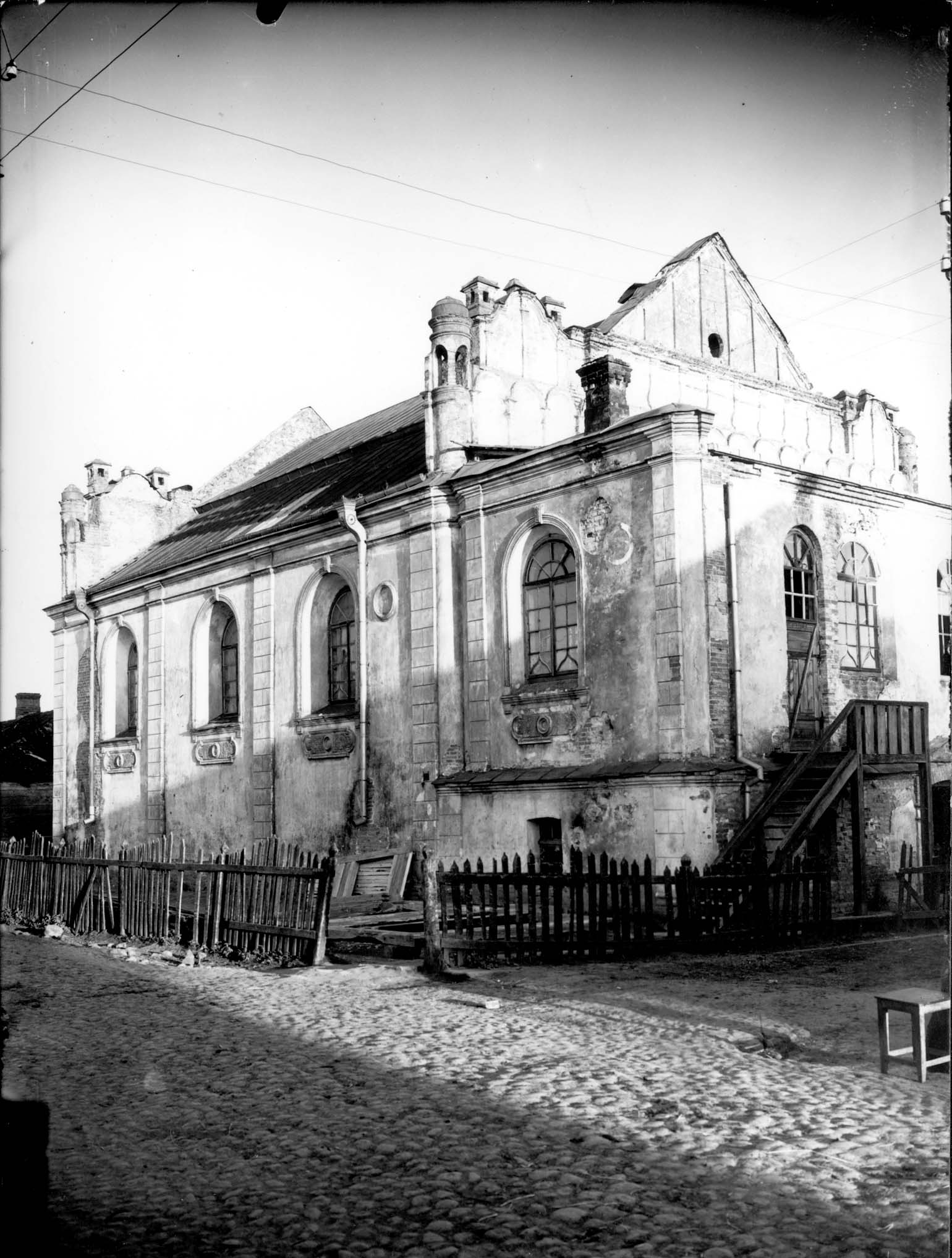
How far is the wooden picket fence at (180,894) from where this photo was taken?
1265 centimetres

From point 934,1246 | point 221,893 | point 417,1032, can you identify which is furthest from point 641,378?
point 934,1246

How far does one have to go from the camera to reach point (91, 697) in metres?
29.4

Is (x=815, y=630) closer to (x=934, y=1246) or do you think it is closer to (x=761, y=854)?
(x=761, y=854)

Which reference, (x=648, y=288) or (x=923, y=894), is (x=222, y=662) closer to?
(x=648, y=288)

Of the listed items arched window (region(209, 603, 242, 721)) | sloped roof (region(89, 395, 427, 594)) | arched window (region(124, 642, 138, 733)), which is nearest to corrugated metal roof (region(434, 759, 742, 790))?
sloped roof (region(89, 395, 427, 594))

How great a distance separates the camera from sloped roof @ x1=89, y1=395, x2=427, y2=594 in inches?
890

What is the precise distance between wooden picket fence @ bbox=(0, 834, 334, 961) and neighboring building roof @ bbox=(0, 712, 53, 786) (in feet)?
53.0

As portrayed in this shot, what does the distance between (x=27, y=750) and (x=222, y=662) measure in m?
12.5

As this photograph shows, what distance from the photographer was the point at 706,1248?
14.5 ft

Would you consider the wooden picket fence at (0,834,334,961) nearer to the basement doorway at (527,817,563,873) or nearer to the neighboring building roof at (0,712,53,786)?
the basement doorway at (527,817,563,873)

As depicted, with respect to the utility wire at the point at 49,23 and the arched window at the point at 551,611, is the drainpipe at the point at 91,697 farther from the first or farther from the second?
the utility wire at the point at 49,23

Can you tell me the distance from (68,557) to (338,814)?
45.5 ft

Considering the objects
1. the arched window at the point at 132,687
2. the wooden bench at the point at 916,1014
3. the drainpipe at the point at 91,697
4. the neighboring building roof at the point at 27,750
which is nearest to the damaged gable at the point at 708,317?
the arched window at the point at 132,687

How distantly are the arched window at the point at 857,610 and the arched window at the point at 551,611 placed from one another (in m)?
4.00
